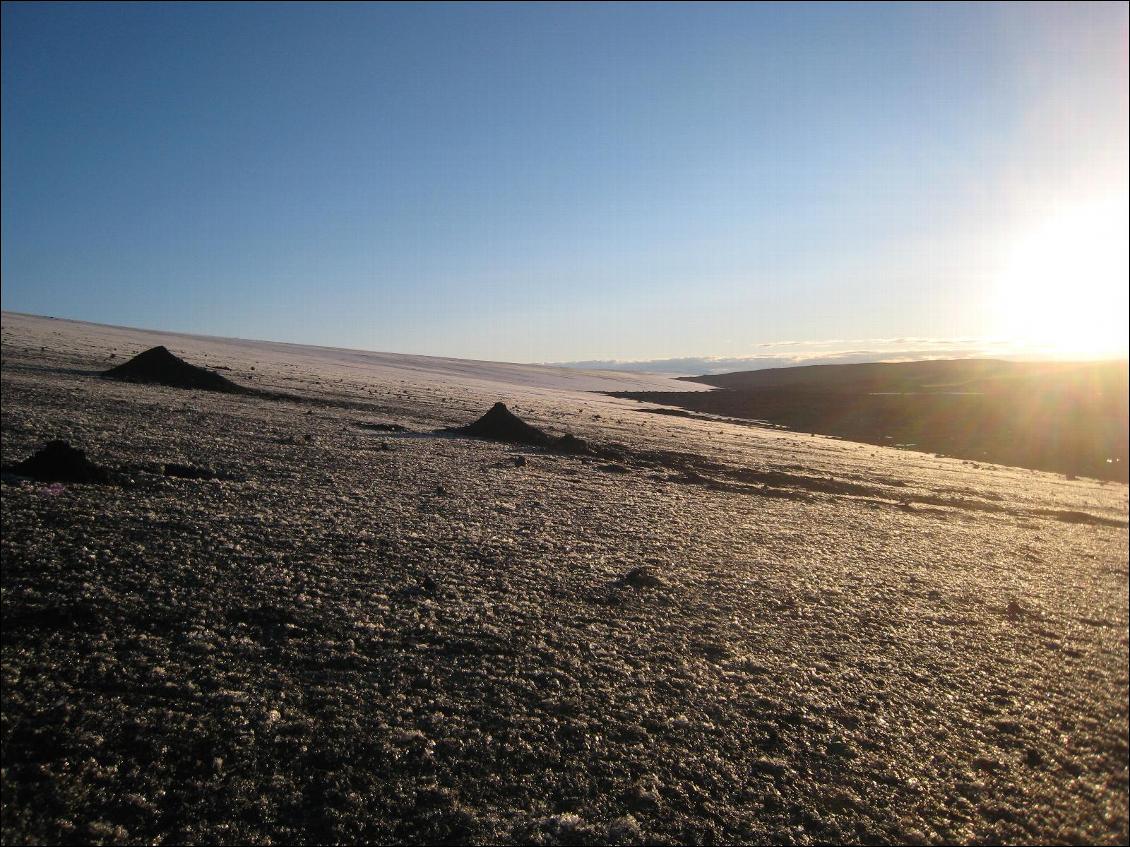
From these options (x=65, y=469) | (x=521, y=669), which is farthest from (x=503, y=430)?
(x=521, y=669)

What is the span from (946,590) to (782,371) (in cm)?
7474

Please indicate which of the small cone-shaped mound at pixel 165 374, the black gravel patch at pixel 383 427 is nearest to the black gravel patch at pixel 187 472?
the black gravel patch at pixel 383 427

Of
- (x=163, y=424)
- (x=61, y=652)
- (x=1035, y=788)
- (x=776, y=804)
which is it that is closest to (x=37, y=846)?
(x=61, y=652)

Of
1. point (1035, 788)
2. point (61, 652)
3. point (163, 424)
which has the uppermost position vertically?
point (163, 424)

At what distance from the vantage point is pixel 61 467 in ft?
18.4

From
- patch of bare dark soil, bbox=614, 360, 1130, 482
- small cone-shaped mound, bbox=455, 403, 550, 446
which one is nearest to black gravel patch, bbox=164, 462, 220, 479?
small cone-shaped mound, bbox=455, 403, 550, 446

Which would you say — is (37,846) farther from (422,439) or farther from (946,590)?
(422,439)

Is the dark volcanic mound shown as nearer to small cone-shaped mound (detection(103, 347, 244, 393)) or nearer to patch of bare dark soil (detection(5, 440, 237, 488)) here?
patch of bare dark soil (detection(5, 440, 237, 488))

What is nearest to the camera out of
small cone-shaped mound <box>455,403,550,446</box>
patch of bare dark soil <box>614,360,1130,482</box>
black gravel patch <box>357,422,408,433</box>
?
black gravel patch <box>357,422,408,433</box>

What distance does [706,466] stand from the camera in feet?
35.4

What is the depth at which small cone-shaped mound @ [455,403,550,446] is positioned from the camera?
11.1 m

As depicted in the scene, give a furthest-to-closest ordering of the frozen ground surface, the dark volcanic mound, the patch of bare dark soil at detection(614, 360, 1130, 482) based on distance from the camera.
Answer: the patch of bare dark soil at detection(614, 360, 1130, 482)
the dark volcanic mound
the frozen ground surface

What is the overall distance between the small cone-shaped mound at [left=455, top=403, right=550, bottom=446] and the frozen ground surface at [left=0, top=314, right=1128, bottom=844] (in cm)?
393

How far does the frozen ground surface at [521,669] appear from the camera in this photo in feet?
8.08
